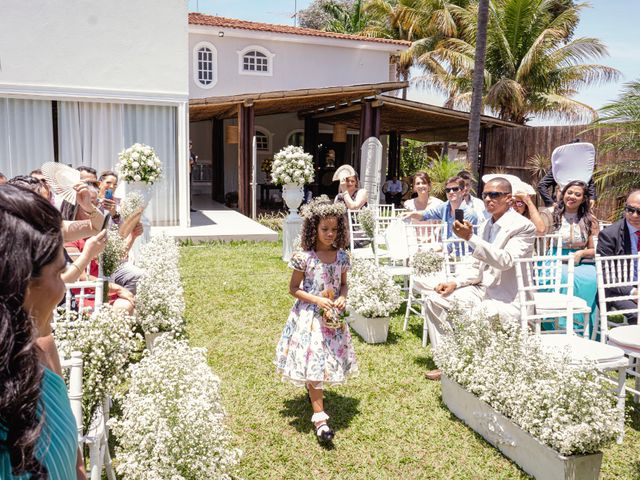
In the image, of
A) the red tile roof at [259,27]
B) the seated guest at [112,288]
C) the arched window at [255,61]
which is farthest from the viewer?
the arched window at [255,61]

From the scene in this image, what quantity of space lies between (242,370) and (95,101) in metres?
8.86

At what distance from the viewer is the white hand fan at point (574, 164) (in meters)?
6.57

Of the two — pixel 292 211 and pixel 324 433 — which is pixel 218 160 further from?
pixel 324 433

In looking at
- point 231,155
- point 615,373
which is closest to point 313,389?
point 615,373

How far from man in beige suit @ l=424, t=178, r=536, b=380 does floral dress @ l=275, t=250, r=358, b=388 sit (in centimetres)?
106

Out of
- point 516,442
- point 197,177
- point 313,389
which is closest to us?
point 516,442

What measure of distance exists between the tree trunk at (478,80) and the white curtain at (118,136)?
308 inches

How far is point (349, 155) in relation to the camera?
23.5 m

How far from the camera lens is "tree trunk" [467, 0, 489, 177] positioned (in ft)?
46.8

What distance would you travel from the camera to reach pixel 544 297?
5445 mm

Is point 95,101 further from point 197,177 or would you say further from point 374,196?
point 197,177

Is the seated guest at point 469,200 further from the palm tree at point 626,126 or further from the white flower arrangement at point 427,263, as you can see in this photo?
the palm tree at point 626,126

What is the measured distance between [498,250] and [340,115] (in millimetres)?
15953

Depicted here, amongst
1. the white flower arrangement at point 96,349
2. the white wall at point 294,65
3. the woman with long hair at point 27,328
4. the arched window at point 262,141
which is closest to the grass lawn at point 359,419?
the white flower arrangement at point 96,349
